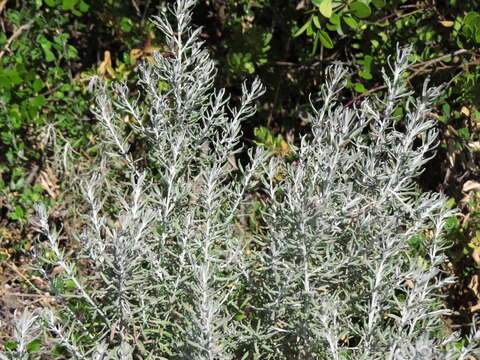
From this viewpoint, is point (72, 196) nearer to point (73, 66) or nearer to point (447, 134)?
point (73, 66)

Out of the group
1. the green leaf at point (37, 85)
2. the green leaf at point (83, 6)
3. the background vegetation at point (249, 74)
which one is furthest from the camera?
the green leaf at point (83, 6)

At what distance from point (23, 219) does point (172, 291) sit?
1.81m

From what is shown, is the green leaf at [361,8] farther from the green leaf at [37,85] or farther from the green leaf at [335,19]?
the green leaf at [37,85]

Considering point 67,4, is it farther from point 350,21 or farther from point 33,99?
point 350,21

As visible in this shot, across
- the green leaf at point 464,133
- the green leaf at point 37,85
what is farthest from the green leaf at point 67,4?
the green leaf at point 464,133

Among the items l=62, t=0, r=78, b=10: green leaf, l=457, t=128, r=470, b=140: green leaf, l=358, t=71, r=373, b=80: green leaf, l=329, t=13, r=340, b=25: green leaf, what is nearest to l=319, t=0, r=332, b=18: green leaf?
l=329, t=13, r=340, b=25: green leaf

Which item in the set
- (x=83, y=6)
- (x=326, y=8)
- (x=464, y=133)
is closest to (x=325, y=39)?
(x=326, y=8)

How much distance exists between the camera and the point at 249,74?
3.70 meters

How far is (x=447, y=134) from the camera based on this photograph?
9.96ft

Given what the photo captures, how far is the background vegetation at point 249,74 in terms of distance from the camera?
2932 mm

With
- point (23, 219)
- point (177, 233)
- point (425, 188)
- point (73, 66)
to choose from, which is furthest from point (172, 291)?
point (73, 66)

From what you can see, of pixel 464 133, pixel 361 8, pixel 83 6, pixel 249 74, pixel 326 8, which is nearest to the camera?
pixel 326 8

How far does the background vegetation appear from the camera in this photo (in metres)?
2.93

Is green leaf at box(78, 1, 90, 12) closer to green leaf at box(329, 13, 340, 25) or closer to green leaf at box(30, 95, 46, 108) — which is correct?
green leaf at box(30, 95, 46, 108)
